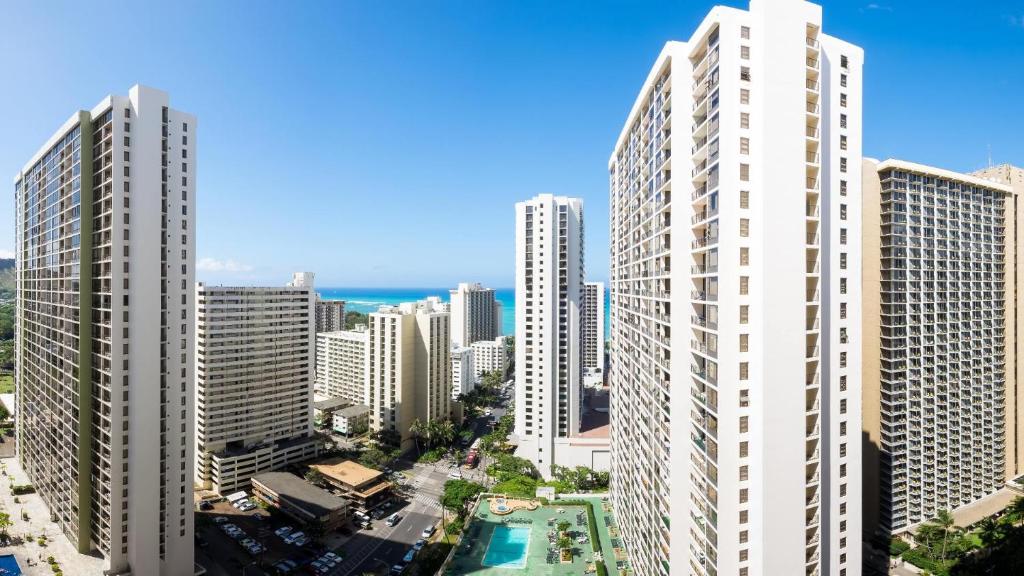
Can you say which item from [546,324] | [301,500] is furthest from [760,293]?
[301,500]

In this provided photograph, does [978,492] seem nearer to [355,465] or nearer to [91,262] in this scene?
[355,465]

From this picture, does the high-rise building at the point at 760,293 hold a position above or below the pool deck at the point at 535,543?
above

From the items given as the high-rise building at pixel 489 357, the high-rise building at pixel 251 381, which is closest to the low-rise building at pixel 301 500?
the high-rise building at pixel 251 381

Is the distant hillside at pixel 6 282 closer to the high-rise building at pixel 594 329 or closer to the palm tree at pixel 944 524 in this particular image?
the high-rise building at pixel 594 329

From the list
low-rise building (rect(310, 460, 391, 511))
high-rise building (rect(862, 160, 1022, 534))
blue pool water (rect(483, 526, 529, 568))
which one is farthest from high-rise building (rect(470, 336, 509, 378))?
high-rise building (rect(862, 160, 1022, 534))

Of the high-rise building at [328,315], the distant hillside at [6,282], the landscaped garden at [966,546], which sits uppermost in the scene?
the distant hillside at [6,282]

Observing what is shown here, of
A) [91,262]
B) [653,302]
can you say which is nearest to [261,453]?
[91,262]

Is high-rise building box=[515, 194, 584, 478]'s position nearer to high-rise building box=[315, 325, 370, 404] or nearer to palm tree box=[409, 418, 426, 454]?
palm tree box=[409, 418, 426, 454]
